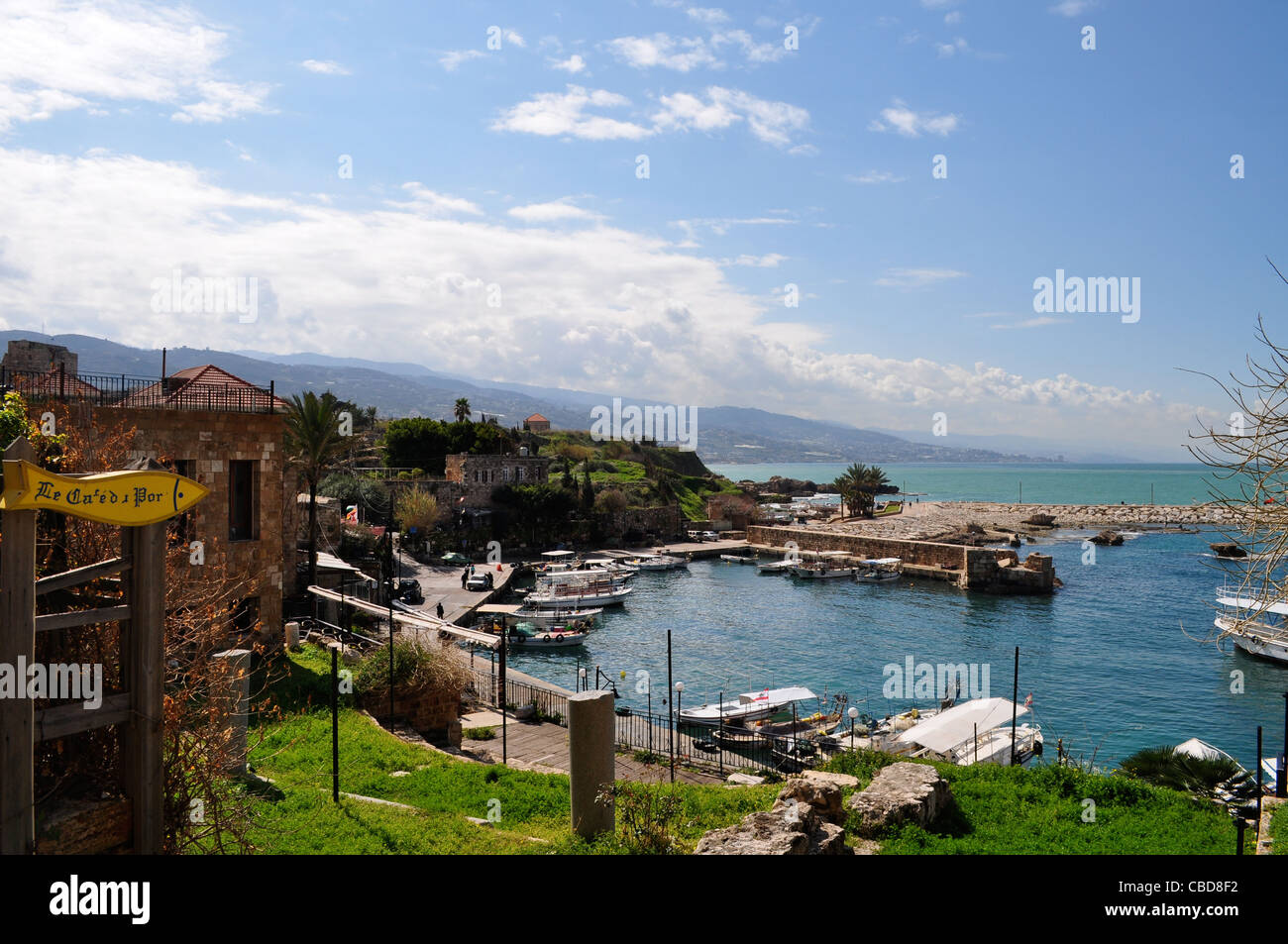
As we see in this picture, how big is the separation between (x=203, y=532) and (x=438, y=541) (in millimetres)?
39512

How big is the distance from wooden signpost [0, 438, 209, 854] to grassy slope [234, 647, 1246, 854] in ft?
8.05

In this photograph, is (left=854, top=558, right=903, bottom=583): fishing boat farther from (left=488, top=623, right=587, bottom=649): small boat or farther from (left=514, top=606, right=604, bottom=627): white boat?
(left=488, top=623, right=587, bottom=649): small boat

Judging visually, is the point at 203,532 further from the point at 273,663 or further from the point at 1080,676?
the point at 1080,676

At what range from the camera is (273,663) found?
17.1 m

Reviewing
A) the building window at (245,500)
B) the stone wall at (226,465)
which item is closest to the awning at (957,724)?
the stone wall at (226,465)

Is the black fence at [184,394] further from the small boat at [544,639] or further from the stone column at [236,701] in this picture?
the small boat at [544,639]

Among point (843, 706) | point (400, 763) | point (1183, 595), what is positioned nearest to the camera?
point (400, 763)

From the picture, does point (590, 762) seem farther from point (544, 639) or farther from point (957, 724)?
point (544, 639)

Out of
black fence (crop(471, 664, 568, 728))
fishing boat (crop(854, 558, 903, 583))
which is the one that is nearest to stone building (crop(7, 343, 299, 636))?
black fence (crop(471, 664, 568, 728))

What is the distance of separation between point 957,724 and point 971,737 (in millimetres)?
744

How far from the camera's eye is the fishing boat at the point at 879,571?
5794 centimetres

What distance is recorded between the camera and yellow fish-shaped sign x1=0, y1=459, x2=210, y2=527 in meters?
4.38
